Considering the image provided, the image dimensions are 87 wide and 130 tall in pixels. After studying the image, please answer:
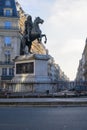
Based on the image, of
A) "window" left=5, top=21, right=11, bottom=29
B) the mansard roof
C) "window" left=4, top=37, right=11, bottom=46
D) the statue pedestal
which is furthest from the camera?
"window" left=4, top=37, right=11, bottom=46

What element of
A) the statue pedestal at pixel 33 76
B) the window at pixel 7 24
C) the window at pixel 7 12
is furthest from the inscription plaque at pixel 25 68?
the window at pixel 7 12

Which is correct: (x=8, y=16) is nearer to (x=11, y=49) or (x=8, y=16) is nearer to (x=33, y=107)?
(x=11, y=49)

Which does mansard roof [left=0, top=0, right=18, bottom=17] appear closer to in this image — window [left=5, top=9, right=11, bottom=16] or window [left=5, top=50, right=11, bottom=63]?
window [left=5, top=9, right=11, bottom=16]

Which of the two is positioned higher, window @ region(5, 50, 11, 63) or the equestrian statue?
window @ region(5, 50, 11, 63)

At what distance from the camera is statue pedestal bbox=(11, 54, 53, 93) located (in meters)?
41.8

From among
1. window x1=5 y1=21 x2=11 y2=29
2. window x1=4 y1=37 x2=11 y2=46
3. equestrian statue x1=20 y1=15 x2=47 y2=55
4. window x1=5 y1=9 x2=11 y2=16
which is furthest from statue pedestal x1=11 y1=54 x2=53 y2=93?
window x1=5 y1=9 x2=11 y2=16

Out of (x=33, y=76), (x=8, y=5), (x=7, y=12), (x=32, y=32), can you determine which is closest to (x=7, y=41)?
(x=7, y=12)

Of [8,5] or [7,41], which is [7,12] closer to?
[8,5]

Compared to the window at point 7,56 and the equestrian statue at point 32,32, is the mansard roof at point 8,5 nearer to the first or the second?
the window at point 7,56

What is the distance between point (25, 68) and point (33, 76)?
5.72ft

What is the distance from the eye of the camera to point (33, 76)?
4238 cm

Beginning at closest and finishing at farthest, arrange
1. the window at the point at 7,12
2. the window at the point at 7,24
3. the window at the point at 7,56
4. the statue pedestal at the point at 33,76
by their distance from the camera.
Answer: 1. the statue pedestal at the point at 33,76
2. the window at the point at 7,24
3. the window at the point at 7,56
4. the window at the point at 7,12

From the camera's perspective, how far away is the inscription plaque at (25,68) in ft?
140

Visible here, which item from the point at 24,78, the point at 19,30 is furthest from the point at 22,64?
the point at 19,30
